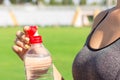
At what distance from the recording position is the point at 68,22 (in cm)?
3847

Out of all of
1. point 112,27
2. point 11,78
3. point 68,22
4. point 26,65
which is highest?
point 112,27

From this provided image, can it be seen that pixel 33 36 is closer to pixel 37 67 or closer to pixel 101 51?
pixel 37 67

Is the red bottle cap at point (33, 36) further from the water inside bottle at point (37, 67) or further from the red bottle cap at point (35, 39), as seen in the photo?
the water inside bottle at point (37, 67)

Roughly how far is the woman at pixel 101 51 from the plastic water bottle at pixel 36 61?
129 mm

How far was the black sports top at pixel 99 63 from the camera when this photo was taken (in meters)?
2.48

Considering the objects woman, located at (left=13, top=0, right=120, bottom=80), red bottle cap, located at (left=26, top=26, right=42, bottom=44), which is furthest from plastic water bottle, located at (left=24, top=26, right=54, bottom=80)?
woman, located at (left=13, top=0, right=120, bottom=80)

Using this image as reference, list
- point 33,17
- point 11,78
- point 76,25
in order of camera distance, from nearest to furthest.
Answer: point 11,78 < point 76,25 < point 33,17

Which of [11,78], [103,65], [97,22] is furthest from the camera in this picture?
[11,78]

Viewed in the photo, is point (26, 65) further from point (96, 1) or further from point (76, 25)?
point (96, 1)

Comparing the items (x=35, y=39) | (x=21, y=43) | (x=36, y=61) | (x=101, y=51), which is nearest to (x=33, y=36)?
(x=35, y=39)

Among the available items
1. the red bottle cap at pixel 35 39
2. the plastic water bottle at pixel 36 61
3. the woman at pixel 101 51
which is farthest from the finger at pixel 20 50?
the red bottle cap at pixel 35 39

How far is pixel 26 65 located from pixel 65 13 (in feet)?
121

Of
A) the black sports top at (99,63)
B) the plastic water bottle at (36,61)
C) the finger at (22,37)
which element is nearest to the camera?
the black sports top at (99,63)

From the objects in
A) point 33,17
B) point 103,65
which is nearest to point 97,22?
point 103,65
